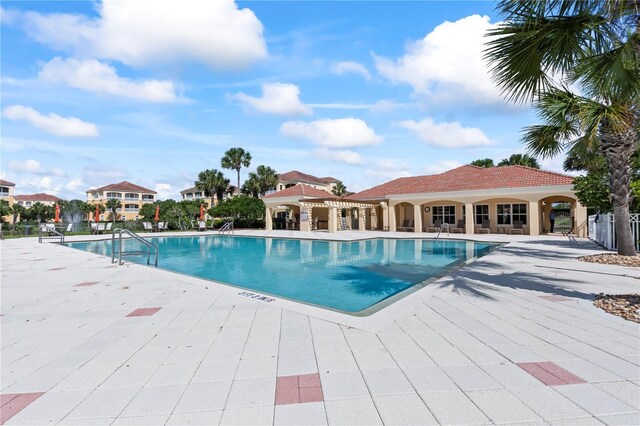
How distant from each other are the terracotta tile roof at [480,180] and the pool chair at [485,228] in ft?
10.7

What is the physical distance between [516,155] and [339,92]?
3486 centimetres

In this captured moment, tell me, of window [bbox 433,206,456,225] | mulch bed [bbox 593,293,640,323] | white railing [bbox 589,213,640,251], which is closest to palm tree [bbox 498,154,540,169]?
window [bbox 433,206,456,225]

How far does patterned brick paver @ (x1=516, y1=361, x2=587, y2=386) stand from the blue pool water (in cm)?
360

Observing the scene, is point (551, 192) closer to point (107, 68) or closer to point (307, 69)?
point (307, 69)

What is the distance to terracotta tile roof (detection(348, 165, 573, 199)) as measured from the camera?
22594 mm

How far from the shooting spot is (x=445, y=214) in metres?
28.9

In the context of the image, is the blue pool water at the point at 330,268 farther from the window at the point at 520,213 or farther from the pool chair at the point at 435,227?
the window at the point at 520,213

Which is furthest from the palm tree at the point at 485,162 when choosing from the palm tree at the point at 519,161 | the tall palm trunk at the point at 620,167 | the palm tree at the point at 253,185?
the tall palm trunk at the point at 620,167

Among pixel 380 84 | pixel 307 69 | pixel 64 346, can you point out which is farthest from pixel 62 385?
pixel 380 84

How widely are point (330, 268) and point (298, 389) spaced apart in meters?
9.31

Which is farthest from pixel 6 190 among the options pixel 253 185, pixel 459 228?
pixel 459 228

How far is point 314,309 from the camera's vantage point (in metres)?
5.47

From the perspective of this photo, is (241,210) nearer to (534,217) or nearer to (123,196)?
(534,217)

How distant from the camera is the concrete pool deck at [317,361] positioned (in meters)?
2.53
